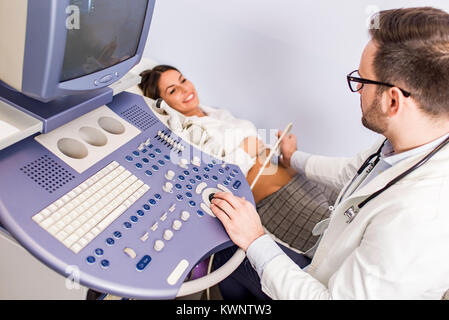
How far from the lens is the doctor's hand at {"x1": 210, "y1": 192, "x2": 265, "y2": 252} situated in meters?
1.01

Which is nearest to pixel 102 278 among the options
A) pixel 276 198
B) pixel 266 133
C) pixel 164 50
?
pixel 276 198

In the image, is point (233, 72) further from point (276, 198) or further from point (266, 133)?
point (276, 198)

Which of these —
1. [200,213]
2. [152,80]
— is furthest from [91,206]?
[152,80]

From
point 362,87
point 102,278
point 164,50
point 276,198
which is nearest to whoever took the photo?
point 102,278

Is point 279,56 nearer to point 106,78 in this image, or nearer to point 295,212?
point 295,212

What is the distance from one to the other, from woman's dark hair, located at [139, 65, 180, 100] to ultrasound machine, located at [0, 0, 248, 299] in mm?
709

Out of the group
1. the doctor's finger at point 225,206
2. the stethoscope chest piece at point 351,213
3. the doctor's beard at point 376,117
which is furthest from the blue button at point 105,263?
the doctor's beard at point 376,117

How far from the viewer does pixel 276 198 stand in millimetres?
1604

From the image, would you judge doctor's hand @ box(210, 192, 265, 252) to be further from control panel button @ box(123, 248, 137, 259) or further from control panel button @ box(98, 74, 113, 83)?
control panel button @ box(98, 74, 113, 83)

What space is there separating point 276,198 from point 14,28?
1.16 metres

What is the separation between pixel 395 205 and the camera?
2.81 feet

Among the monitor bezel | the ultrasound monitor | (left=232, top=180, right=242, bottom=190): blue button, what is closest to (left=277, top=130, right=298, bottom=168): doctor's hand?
(left=232, top=180, right=242, bottom=190): blue button

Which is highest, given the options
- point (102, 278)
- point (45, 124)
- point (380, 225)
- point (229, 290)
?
point (380, 225)
